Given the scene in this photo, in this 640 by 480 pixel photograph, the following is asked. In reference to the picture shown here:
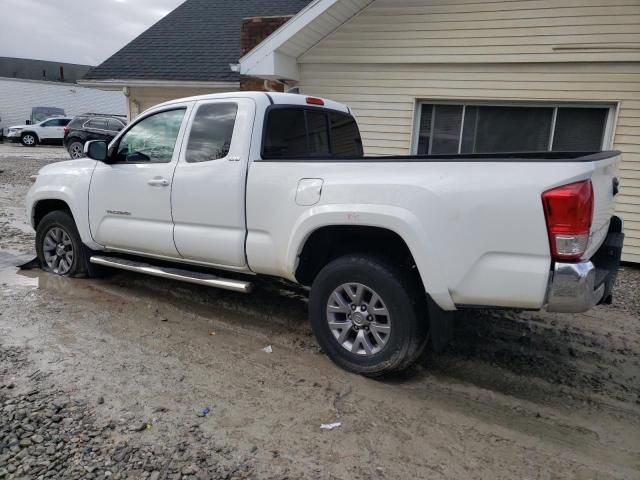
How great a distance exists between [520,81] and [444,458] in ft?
21.4

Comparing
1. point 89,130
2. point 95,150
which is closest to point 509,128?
point 95,150

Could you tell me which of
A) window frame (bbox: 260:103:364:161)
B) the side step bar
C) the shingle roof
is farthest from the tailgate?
the shingle roof

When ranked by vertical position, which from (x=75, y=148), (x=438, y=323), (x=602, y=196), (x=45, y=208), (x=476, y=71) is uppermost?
(x=476, y=71)

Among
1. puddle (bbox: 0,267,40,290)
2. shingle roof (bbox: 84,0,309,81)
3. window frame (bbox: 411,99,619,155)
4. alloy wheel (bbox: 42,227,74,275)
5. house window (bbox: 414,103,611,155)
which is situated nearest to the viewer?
puddle (bbox: 0,267,40,290)

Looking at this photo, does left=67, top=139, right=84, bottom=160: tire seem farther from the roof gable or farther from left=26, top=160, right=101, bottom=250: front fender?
left=26, top=160, right=101, bottom=250: front fender

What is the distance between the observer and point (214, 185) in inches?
161

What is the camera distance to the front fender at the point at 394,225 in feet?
10.2

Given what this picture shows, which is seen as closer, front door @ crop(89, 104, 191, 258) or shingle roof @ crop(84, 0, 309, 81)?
front door @ crop(89, 104, 191, 258)

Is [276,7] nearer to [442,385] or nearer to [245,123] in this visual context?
[245,123]

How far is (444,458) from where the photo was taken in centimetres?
275

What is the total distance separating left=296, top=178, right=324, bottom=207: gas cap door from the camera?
3551mm

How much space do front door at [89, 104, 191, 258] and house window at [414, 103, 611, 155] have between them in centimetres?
497

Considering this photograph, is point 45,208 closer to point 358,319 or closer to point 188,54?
→ point 358,319

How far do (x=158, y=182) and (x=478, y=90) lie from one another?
5.52 m
